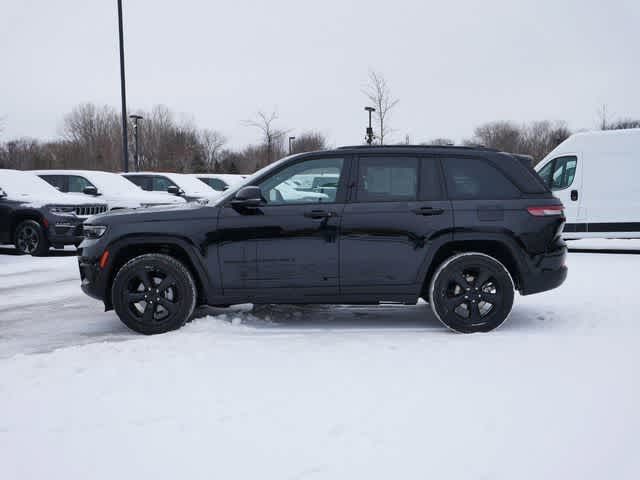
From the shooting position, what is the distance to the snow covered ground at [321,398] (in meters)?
3.05

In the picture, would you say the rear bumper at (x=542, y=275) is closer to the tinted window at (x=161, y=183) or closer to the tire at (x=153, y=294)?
the tire at (x=153, y=294)

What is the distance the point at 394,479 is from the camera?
113 inches

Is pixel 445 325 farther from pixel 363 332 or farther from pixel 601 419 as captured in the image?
pixel 601 419

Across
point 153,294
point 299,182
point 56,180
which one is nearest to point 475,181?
point 299,182

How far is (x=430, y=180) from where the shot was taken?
569cm

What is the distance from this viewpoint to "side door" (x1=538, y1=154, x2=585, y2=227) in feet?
40.4

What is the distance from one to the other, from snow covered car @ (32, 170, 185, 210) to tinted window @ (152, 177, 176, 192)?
231 centimetres

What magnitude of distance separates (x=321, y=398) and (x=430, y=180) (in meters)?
2.58

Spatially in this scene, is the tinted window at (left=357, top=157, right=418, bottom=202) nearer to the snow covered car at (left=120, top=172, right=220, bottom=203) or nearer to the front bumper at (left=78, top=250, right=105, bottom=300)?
the front bumper at (left=78, top=250, right=105, bottom=300)

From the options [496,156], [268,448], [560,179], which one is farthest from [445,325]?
[560,179]

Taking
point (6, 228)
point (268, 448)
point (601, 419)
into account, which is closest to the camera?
point (268, 448)

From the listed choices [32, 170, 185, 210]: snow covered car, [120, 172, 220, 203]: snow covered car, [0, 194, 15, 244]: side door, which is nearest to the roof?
[32, 170, 185, 210]: snow covered car

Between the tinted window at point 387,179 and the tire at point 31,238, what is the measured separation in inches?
343

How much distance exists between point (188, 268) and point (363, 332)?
1.76m
